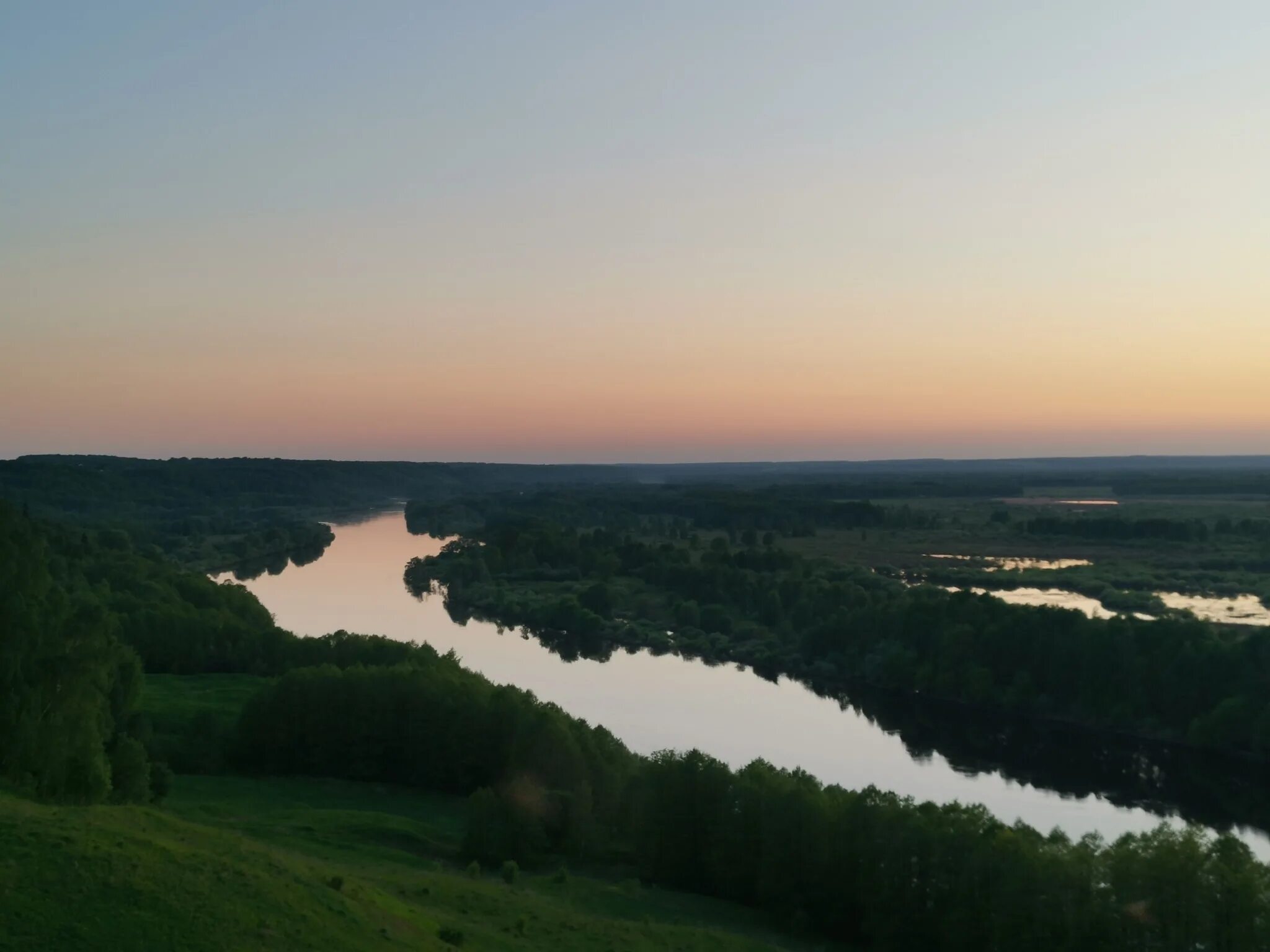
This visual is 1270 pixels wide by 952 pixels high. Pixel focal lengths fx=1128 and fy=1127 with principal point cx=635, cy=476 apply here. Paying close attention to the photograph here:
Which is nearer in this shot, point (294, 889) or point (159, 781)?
point (294, 889)

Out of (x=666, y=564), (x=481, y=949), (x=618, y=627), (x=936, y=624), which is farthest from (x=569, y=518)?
(x=481, y=949)

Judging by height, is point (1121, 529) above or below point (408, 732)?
above

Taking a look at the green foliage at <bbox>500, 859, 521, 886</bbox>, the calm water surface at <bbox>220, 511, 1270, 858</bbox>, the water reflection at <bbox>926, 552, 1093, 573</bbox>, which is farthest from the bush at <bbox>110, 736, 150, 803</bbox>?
the water reflection at <bbox>926, 552, 1093, 573</bbox>

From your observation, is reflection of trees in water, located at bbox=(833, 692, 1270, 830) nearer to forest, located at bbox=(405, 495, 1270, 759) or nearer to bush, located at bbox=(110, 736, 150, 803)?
forest, located at bbox=(405, 495, 1270, 759)

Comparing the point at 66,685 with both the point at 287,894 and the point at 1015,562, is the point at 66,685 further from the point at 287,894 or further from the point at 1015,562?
the point at 1015,562

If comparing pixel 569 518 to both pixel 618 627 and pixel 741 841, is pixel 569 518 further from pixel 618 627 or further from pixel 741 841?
pixel 741 841

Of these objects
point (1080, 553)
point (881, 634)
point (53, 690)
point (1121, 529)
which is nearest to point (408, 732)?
point (53, 690)
